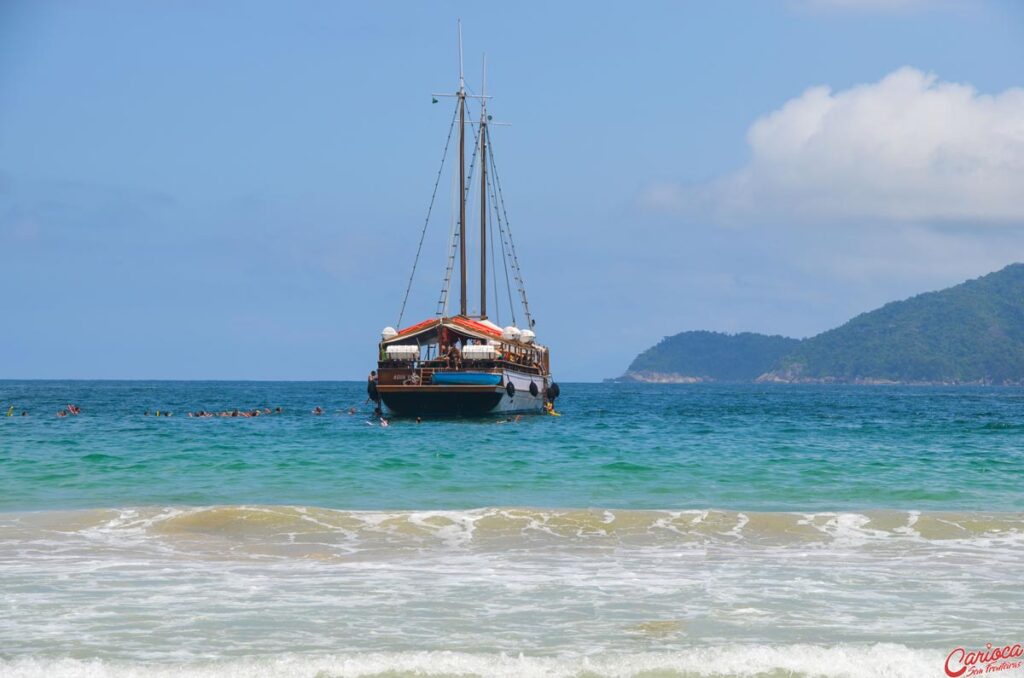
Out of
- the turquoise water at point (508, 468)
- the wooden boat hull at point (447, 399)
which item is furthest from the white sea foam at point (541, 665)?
the wooden boat hull at point (447, 399)

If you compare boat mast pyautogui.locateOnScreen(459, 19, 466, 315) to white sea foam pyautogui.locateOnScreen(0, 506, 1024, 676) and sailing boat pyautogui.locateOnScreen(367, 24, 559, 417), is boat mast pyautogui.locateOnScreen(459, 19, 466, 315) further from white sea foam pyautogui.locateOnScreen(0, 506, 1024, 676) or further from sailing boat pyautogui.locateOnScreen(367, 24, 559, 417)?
white sea foam pyautogui.locateOnScreen(0, 506, 1024, 676)

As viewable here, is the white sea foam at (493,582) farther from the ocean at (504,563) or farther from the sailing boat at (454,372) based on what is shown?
the sailing boat at (454,372)

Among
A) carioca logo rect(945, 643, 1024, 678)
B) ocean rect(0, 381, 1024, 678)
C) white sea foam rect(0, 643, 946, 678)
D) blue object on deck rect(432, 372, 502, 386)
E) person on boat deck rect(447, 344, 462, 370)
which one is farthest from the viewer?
person on boat deck rect(447, 344, 462, 370)

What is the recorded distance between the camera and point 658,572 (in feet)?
47.6

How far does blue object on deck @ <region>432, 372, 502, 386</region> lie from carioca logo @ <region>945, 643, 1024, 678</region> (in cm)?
3711

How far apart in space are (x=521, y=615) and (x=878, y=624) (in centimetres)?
379

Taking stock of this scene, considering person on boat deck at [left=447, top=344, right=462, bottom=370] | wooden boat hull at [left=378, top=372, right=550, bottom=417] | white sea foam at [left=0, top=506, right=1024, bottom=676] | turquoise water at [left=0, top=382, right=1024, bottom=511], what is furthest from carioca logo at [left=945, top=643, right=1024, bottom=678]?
person on boat deck at [left=447, top=344, right=462, bottom=370]

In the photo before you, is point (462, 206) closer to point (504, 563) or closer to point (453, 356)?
point (453, 356)

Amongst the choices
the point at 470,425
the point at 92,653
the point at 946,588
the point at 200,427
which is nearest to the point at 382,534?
the point at 92,653

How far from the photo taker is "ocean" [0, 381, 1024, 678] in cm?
1040

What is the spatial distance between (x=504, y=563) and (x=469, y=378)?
32.1 m

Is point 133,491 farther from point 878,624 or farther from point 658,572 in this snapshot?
point 878,624

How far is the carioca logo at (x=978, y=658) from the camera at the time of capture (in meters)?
10.0

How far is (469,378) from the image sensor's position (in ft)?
155
